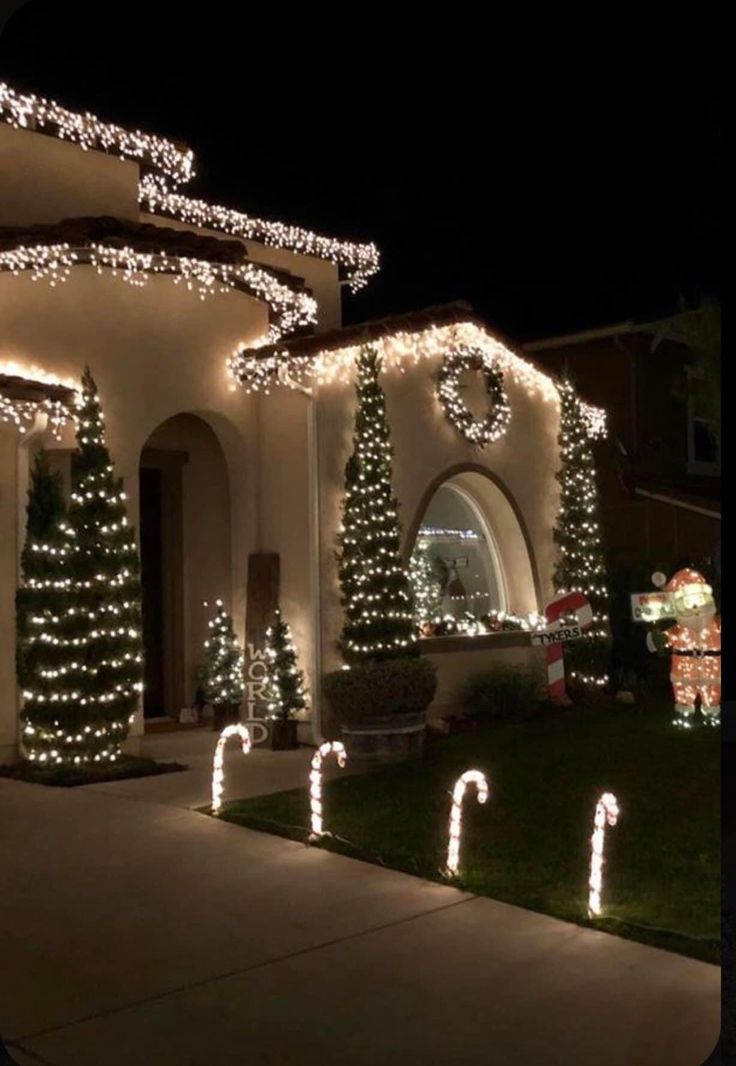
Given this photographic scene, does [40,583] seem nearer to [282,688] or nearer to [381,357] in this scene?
[282,688]

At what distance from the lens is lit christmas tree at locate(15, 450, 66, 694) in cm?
1084

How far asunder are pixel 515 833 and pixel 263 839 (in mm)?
1718

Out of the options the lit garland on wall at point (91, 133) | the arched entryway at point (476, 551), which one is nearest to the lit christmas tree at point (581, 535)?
the arched entryway at point (476, 551)

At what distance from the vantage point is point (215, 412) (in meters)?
12.7

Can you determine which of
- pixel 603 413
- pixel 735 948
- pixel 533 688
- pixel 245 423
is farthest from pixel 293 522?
pixel 735 948

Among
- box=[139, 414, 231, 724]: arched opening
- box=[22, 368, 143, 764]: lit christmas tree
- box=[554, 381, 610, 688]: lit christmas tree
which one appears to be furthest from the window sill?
box=[22, 368, 143, 764]: lit christmas tree

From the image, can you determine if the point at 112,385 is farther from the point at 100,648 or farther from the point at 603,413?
the point at 603,413

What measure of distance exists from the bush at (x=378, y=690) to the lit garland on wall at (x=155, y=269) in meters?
4.23

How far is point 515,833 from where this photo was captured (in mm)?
8336

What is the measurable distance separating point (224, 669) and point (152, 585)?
1496 millimetres

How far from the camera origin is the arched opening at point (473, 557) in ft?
48.9

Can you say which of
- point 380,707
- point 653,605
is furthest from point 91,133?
point 653,605

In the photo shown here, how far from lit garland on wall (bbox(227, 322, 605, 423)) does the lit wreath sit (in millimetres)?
106

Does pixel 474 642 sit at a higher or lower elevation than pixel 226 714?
higher
